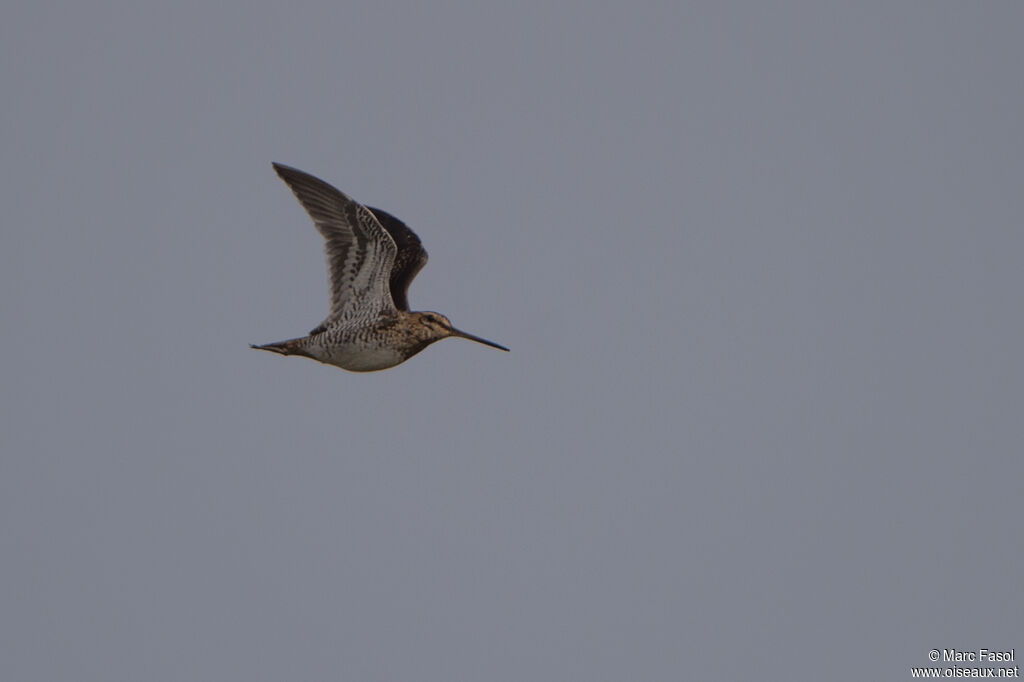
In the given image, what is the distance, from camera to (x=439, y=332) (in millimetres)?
15938

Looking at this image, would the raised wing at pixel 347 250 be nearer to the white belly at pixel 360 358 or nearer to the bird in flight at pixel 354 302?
the bird in flight at pixel 354 302

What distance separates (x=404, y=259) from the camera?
16.7m

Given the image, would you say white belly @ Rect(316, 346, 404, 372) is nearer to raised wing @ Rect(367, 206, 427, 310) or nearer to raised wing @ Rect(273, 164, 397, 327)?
raised wing @ Rect(273, 164, 397, 327)

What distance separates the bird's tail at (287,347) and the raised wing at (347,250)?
22 cm

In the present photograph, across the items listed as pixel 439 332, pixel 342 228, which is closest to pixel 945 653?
pixel 439 332

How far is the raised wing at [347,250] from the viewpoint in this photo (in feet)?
49.8

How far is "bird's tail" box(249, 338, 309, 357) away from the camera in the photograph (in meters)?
15.7

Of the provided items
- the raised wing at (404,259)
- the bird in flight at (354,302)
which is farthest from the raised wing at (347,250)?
the raised wing at (404,259)

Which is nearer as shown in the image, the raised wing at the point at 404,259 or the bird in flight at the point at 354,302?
the bird in flight at the point at 354,302

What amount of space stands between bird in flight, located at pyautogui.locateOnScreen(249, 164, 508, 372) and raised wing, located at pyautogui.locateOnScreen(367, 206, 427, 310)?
1.56 feet

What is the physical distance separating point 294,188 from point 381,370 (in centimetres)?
214

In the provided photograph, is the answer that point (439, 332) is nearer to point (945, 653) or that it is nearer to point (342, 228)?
point (342, 228)

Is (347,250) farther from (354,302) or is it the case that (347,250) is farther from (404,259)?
(404,259)

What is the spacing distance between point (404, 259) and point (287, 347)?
182cm
